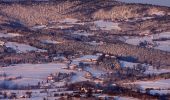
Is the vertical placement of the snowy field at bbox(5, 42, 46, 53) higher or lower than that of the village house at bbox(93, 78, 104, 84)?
lower

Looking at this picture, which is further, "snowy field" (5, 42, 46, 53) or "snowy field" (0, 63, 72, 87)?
"snowy field" (5, 42, 46, 53)

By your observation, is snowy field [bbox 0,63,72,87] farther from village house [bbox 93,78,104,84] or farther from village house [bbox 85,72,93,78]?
village house [bbox 93,78,104,84]

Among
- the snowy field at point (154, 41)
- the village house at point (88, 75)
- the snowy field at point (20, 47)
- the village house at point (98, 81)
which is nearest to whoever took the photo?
the village house at point (98, 81)

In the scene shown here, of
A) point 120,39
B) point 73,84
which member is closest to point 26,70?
point 73,84

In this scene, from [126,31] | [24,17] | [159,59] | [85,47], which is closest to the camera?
[159,59]

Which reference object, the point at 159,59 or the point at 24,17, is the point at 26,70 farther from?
the point at 24,17

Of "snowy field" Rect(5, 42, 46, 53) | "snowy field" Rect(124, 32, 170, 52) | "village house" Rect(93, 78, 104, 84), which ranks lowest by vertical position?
"snowy field" Rect(124, 32, 170, 52)

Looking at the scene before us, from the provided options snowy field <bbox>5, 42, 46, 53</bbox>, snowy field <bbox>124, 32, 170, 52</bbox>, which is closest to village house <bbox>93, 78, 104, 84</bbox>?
snowy field <bbox>5, 42, 46, 53</bbox>

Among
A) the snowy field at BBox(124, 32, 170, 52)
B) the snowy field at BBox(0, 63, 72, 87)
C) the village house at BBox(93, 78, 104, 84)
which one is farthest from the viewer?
the snowy field at BBox(124, 32, 170, 52)

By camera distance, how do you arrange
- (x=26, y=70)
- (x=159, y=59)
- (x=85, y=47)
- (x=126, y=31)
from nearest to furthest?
(x=26, y=70), (x=159, y=59), (x=85, y=47), (x=126, y=31)

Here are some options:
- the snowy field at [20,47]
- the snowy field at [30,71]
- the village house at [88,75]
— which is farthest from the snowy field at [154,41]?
the village house at [88,75]

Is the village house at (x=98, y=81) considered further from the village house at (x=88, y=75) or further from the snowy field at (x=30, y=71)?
the snowy field at (x=30, y=71)
